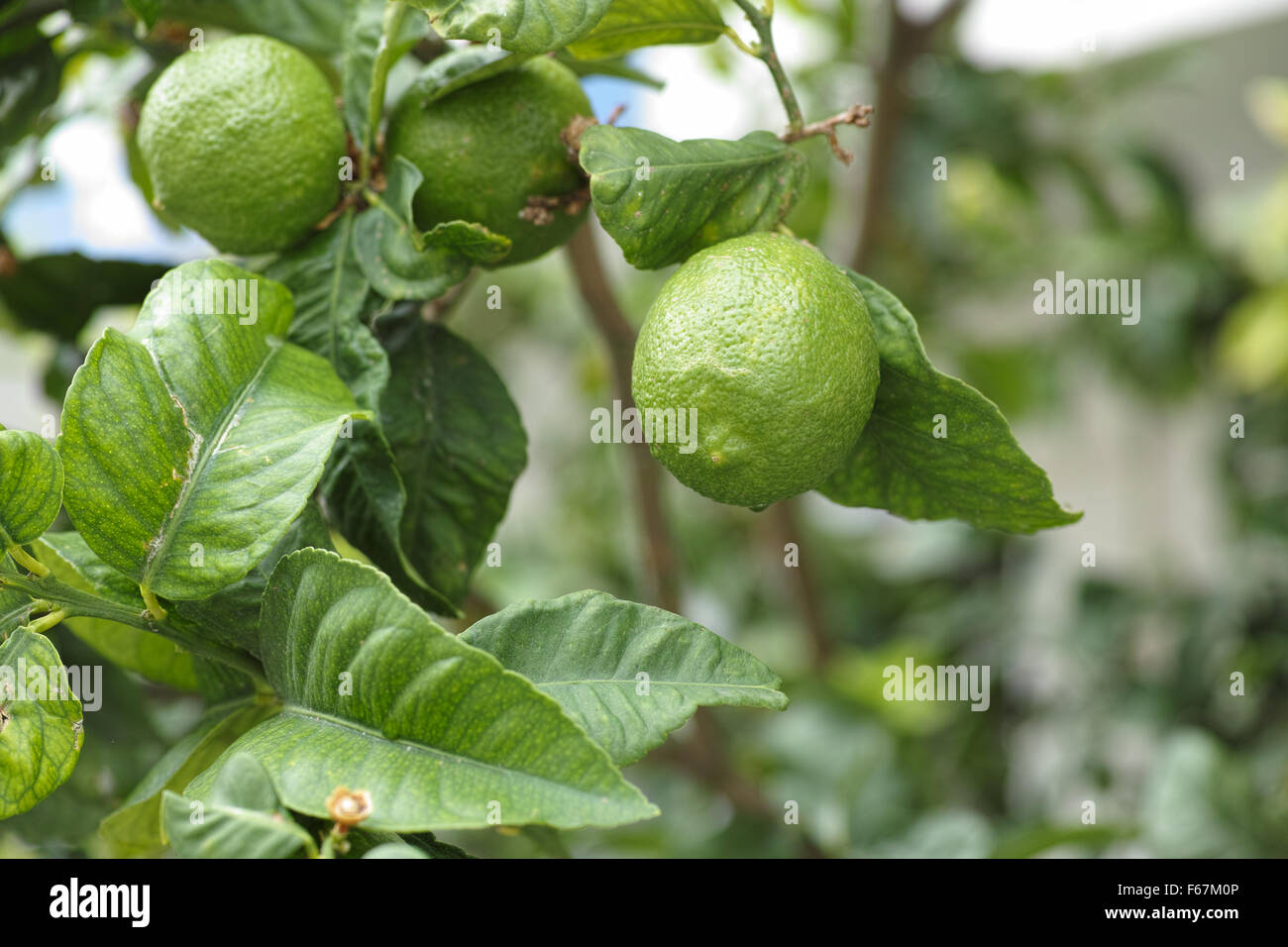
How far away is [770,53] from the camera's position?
490mm

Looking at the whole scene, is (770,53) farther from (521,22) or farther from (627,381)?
(627,381)

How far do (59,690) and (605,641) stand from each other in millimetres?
225

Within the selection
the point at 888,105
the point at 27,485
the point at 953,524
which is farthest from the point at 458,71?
the point at 953,524

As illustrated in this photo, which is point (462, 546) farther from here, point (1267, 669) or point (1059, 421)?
point (1059, 421)

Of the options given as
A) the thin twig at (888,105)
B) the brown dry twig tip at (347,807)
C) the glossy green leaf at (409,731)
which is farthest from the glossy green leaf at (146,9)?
the thin twig at (888,105)

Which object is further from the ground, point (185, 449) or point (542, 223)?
point (542, 223)

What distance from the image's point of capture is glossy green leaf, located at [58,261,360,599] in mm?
428

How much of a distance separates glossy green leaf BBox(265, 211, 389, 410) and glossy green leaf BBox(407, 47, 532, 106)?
0.08 m

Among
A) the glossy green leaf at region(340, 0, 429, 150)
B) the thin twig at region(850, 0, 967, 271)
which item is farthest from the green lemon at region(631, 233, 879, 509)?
the thin twig at region(850, 0, 967, 271)

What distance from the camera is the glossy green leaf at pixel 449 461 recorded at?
569 millimetres

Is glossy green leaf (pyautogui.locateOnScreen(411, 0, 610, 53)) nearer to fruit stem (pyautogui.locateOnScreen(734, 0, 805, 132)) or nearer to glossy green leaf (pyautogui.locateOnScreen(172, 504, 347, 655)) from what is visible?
fruit stem (pyautogui.locateOnScreen(734, 0, 805, 132))

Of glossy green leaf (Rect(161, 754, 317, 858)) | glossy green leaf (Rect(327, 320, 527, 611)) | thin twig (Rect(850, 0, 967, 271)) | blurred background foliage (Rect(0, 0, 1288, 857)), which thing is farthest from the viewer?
thin twig (Rect(850, 0, 967, 271))

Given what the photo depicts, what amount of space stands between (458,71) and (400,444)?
0.20m

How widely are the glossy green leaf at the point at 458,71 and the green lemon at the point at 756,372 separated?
0.15 m
